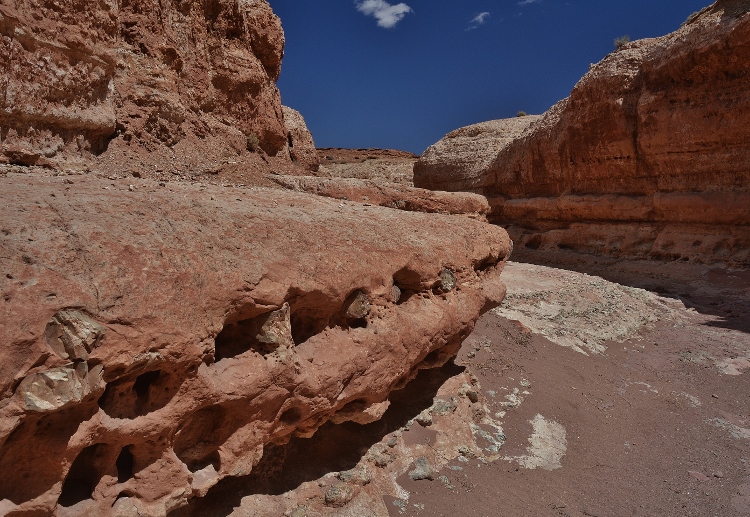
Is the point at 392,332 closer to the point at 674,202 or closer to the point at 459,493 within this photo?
the point at 459,493

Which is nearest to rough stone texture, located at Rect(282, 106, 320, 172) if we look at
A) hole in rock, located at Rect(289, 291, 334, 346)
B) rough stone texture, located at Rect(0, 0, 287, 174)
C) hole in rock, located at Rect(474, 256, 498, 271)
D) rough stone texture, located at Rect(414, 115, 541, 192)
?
rough stone texture, located at Rect(0, 0, 287, 174)

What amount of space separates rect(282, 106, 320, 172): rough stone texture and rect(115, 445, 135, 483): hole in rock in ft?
21.0

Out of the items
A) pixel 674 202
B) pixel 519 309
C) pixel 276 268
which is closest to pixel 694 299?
pixel 674 202

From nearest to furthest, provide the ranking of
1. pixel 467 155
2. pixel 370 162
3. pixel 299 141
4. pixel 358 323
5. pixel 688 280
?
pixel 358 323
pixel 299 141
pixel 688 280
pixel 467 155
pixel 370 162

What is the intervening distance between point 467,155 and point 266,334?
17.6 m

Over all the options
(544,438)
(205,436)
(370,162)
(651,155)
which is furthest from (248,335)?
(370,162)

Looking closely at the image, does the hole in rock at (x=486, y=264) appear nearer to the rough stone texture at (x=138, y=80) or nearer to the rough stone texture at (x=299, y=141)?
the rough stone texture at (x=138, y=80)

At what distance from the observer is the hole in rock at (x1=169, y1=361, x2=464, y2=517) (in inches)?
131

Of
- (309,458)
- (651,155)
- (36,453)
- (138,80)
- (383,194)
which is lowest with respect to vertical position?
(309,458)

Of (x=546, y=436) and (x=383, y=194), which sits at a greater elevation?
(x=383, y=194)

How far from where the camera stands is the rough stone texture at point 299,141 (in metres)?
8.55

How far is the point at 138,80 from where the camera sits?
18.3 feet

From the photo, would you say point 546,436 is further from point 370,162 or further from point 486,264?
point 370,162

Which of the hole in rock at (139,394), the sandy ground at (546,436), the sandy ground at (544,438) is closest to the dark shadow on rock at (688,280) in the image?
the sandy ground at (546,436)
